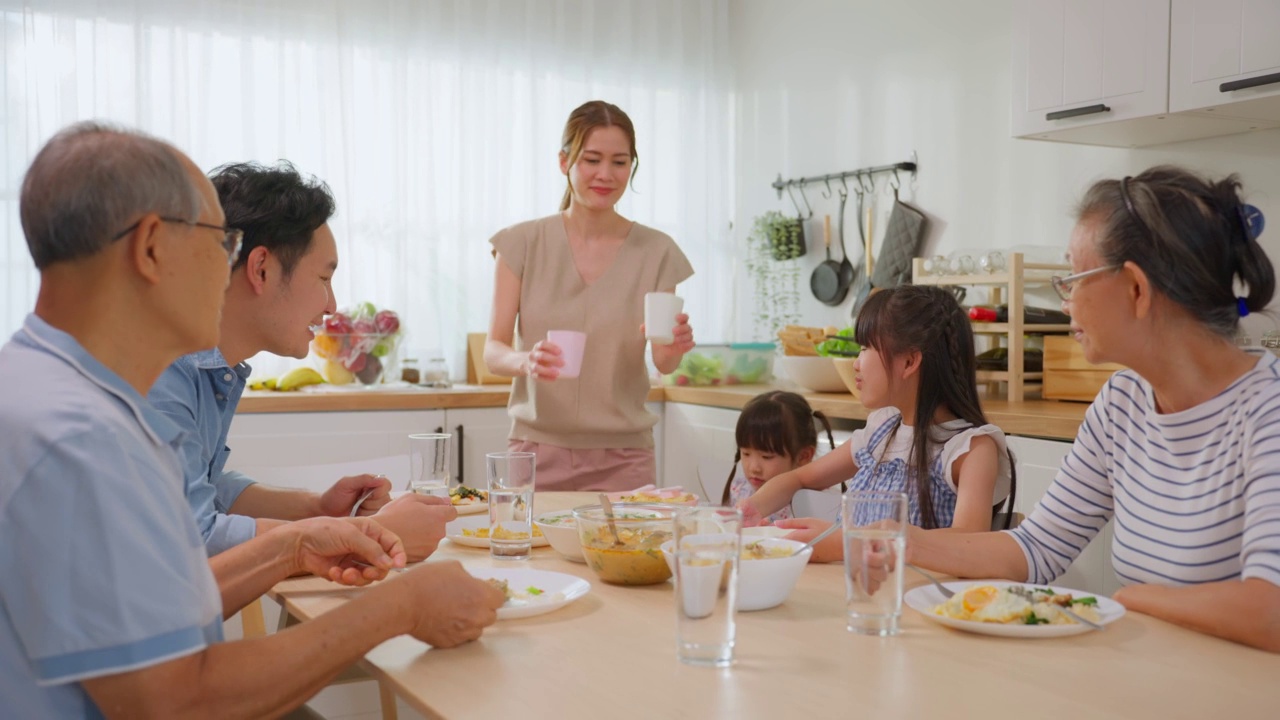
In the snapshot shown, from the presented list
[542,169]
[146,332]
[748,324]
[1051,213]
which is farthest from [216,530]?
[748,324]

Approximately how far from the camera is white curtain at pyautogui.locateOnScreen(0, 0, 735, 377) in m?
3.91

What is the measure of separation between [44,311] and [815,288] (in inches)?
150

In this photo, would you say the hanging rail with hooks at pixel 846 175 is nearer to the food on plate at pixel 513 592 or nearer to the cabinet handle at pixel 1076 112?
the cabinet handle at pixel 1076 112

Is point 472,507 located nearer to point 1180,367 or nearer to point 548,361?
point 548,361

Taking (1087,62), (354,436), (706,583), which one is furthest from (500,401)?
(706,583)

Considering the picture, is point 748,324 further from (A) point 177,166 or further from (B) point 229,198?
(A) point 177,166

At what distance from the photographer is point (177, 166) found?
105 centimetres

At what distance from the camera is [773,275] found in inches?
191

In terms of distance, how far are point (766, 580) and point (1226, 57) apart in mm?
2133

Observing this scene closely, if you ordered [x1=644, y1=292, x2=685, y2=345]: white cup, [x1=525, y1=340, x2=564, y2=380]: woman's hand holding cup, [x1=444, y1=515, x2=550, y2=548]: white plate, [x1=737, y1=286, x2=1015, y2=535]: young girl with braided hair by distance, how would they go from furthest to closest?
1. [x1=644, y1=292, x2=685, y2=345]: white cup
2. [x1=525, y1=340, x2=564, y2=380]: woman's hand holding cup
3. [x1=737, y1=286, x2=1015, y2=535]: young girl with braided hair
4. [x1=444, y1=515, x2=550, y2=548]: white plate

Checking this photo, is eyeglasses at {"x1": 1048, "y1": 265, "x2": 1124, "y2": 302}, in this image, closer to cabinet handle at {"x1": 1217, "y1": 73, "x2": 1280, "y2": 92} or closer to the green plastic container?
cabinet handle at {"x1": 1217, "y1": 73, "x2": 1280, "y2": 92}

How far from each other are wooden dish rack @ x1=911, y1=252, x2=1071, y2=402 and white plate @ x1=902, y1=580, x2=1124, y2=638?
78.0 inches

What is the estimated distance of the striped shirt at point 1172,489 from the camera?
1.41 meters

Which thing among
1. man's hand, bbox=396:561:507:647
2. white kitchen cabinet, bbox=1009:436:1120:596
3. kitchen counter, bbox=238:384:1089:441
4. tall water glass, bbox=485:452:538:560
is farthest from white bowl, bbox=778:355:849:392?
man's hand, bbox=396:561:507:647
